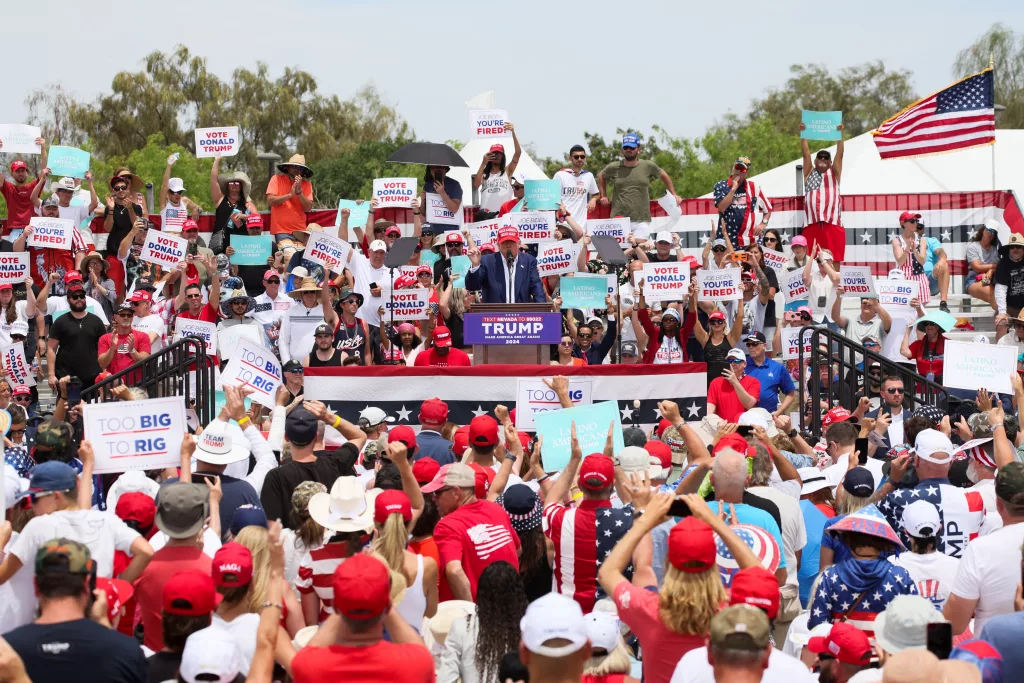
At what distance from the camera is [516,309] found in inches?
530

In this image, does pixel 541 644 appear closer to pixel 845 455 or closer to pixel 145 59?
pixel 845 455

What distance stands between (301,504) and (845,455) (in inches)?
164

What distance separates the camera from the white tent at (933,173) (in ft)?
94.2

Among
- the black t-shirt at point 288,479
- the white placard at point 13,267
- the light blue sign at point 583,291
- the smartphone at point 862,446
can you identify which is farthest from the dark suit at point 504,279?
the black t-shirt at point 288,479

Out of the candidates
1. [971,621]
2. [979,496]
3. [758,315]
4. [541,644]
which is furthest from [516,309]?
[541,644]

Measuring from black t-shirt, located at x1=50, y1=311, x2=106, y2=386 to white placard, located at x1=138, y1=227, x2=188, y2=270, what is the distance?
1.79 m

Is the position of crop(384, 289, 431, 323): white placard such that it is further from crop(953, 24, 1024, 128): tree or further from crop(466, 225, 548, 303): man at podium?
crop(953, 24, 1024, 128): tree

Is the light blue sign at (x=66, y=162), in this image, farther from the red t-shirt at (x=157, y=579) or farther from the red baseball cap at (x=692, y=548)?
the red baseball cap at (x=692, y=548)

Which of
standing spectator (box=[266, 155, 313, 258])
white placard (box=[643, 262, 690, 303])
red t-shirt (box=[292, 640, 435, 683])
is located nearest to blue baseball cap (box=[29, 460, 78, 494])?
red t-shirt (box=[292, 640, 435, 683])

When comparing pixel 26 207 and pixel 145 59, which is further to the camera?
pixel 145 59

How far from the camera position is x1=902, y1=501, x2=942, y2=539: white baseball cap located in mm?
6366

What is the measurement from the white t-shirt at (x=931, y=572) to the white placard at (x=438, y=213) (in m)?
12.0

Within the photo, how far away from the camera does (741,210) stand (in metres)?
19.3

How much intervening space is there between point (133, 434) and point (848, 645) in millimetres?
4896
